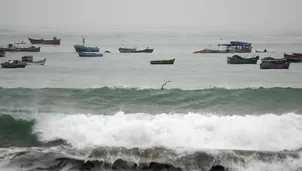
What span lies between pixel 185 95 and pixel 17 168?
3484mm

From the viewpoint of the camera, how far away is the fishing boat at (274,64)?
19.0ft

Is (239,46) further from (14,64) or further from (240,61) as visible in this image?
(14,64)

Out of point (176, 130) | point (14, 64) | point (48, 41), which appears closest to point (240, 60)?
point (176, 130)

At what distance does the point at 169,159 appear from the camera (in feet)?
12.8

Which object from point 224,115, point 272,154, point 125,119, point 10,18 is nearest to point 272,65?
point 224,115

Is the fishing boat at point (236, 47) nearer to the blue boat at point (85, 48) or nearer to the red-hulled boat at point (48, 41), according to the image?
the blue boat at point (85, 48)

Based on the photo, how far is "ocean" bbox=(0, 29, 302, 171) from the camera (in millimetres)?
4766

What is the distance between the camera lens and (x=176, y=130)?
16.2ft

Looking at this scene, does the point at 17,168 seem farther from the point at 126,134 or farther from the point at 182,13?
the point at 182,13

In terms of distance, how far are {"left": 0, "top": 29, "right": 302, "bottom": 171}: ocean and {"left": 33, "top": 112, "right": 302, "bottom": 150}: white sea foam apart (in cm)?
2

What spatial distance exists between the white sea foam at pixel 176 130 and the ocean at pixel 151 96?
16 millimetres

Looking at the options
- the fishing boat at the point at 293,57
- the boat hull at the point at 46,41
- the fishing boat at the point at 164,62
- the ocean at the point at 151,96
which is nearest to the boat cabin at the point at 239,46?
the ocean at the point at 151,96

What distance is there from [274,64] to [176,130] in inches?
95.8

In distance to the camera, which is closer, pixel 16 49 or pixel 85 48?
pixel 16 49
